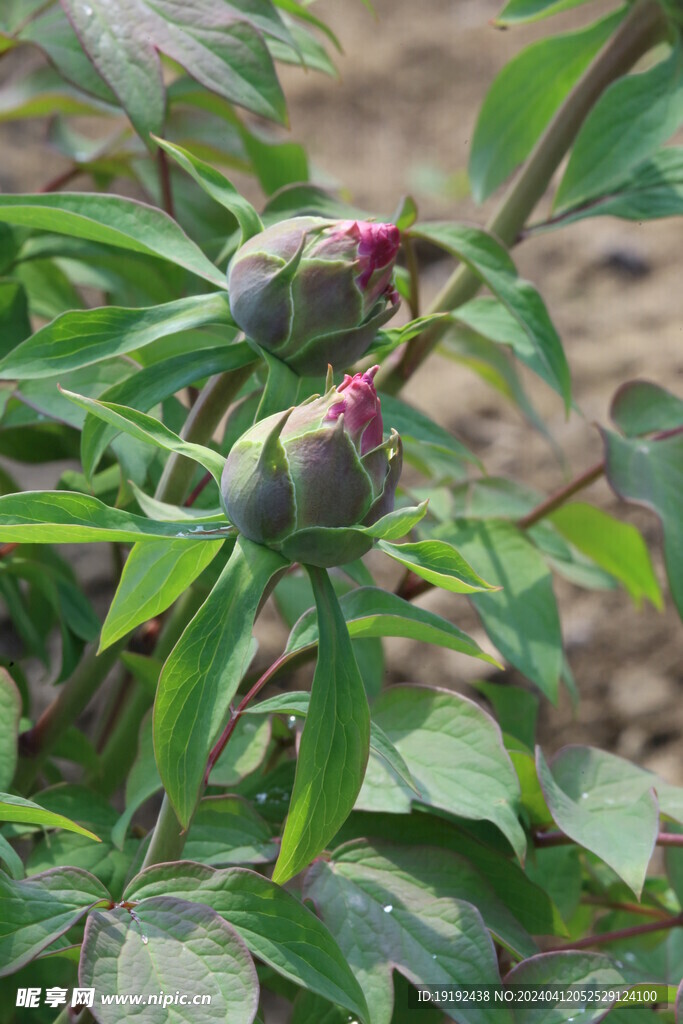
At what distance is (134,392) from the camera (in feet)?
1.54

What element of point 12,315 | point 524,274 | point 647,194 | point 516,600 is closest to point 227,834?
point 516,600

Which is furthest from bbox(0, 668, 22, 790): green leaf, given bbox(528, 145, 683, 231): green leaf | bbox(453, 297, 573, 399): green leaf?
bbox(528, 145, 683, 231): green leaf

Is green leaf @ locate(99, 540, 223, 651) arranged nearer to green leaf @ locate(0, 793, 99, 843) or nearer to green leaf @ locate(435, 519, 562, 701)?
green leaf @ locate(0, 793, 99, 843)

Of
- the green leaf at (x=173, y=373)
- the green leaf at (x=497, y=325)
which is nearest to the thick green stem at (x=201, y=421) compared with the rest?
the green leaf at (x=173, y=373)

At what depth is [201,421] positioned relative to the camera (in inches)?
20.3

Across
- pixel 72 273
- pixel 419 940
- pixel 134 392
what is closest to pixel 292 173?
pixel 72 273

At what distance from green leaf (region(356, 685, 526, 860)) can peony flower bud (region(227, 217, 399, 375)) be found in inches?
9.1

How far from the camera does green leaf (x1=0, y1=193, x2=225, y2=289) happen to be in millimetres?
471

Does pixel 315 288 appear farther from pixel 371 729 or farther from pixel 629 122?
pixel 629 122

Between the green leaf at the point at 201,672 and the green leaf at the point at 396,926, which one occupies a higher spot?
the green leaf at the point at 201,672

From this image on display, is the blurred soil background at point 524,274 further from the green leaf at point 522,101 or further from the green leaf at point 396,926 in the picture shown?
the green leaf at point 396,926

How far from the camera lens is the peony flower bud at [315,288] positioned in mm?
422

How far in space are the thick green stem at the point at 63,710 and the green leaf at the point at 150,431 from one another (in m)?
0.20

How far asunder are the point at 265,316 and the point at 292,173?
0.46m
